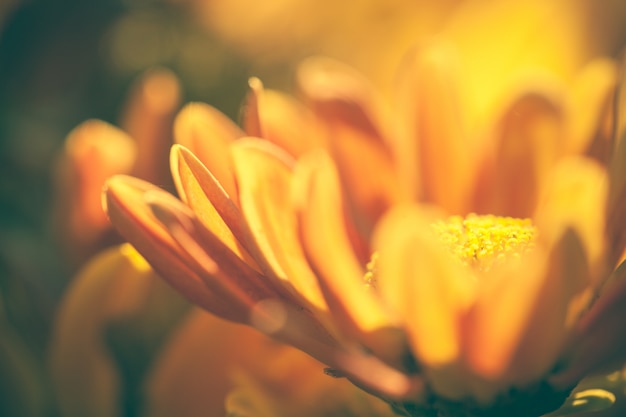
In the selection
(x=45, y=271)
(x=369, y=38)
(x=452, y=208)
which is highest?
(x=369, y=38)

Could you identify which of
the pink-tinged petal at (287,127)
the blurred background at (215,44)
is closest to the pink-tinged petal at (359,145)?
the pink-tinged petal at (287,127)

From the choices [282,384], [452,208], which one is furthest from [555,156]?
[282,384]

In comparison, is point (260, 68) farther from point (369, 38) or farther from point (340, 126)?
point (340, 126)

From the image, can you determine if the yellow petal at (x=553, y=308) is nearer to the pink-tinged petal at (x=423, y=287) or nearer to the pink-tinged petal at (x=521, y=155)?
the pink-tinged petal at (x=423, y=287)

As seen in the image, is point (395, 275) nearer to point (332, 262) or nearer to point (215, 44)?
point (332, 262)

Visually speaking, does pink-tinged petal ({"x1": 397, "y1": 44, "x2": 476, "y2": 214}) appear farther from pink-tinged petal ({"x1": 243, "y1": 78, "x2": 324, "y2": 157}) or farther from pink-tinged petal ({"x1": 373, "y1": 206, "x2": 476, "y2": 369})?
pink-tinged petal ({"x1": 373, "y1": 206, "x2": 476, "y2": 369})
